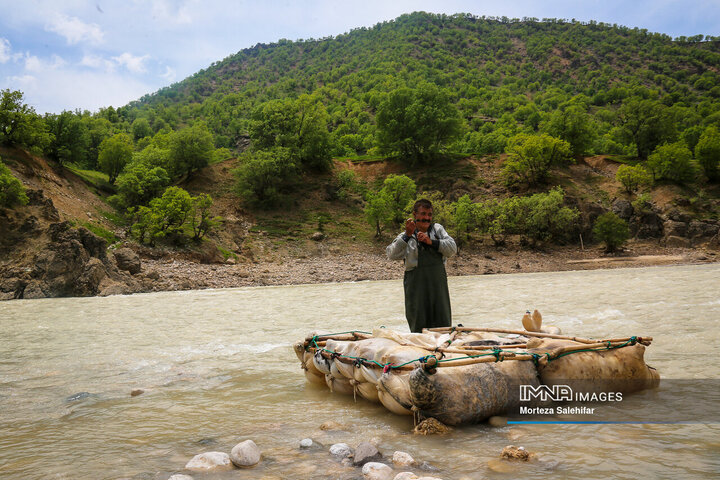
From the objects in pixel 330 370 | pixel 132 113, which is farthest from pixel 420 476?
pixel 132 113

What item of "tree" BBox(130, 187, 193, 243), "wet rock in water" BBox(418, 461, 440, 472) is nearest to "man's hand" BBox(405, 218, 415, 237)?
"wet rock in water" BBox(418, 461, 440, 472)

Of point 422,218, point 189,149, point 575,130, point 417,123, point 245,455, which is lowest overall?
point 245,455

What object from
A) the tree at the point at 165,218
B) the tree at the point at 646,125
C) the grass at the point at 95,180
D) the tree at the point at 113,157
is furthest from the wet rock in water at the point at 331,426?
the tree at the point at 646,125

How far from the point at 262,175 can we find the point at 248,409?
45.1 m

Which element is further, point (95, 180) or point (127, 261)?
point (95, 180)

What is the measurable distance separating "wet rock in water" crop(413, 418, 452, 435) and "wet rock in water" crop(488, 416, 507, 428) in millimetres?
527

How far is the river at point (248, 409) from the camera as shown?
3.38 m

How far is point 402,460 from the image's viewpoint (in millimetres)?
3381

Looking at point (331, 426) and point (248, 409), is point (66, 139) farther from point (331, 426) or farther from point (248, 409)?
point (331, 426)

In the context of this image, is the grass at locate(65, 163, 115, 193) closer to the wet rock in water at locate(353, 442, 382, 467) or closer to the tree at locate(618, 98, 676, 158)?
the wet rock in water at locate(353, 442, 382, 467)

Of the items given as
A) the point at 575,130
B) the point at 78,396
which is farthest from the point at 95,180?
the point at 575,130

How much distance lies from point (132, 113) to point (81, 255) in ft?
356

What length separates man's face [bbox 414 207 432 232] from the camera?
6.36 meters

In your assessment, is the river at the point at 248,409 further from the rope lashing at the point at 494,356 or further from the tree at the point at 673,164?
the tree at the point at 673,164
